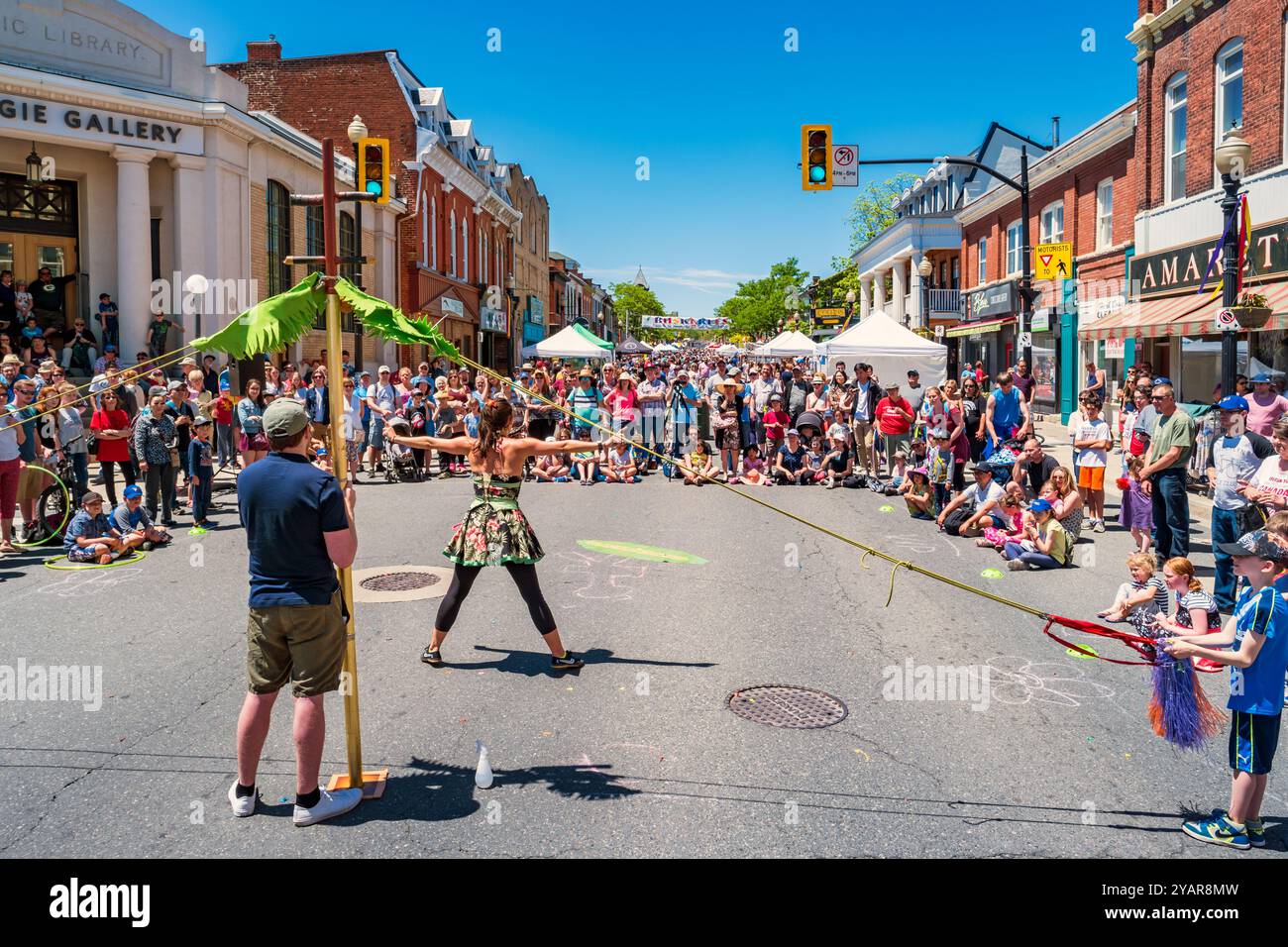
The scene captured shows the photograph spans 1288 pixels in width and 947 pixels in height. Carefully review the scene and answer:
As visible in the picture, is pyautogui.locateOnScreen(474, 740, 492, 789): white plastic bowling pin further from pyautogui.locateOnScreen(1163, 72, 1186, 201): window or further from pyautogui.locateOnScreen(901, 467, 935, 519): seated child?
pyautogui.locateOnScreen(1163, 72, 1186, 201): window

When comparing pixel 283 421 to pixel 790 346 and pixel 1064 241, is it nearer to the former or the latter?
pixel 790 346

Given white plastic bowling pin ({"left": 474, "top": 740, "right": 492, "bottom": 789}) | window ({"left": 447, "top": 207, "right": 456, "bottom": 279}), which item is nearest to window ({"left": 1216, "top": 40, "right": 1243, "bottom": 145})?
white plastic bowling pin ({"left": 474, "top": 740, "right": 492, "bottom": 789})

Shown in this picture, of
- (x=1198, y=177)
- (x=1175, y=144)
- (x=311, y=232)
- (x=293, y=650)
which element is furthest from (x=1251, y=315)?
(x=311, y=232)

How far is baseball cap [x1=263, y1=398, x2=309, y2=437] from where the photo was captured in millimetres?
4375

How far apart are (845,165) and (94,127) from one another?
599 inches

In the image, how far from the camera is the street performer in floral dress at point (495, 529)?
6.50 metres

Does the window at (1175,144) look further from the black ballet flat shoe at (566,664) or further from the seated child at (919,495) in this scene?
the black ballet flat shoe at (566,664)

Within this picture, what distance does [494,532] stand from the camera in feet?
21.5

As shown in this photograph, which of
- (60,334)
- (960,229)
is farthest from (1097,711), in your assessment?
(960,229)

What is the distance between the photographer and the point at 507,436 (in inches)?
271

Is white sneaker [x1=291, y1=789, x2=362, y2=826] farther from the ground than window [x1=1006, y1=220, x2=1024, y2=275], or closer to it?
closer to it

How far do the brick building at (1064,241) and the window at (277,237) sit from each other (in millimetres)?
18785

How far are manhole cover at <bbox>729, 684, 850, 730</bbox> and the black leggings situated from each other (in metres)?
1.37

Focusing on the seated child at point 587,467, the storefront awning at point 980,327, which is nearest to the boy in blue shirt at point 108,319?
the seated child at point 587,467
